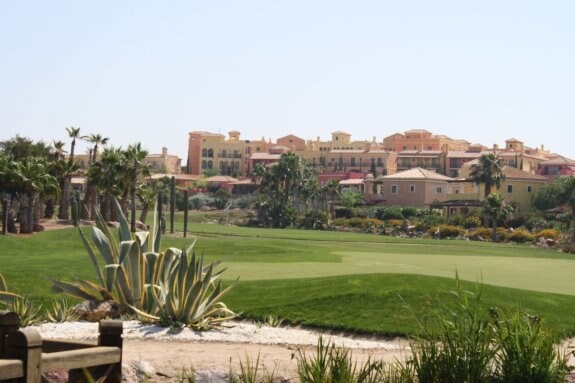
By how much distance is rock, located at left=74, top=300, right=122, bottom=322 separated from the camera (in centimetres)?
1952

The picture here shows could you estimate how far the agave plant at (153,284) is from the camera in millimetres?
18453

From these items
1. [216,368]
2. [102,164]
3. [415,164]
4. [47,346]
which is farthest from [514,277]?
[415,164]

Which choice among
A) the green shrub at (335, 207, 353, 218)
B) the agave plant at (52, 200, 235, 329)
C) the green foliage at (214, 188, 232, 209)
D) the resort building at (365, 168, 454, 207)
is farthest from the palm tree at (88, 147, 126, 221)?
the green foliage at (214, 188, 232, 209)

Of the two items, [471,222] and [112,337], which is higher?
[112,337]

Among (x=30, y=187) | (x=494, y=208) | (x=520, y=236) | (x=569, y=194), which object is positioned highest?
(x=569, y=194)

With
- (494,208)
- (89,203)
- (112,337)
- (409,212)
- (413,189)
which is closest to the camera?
(112,337)

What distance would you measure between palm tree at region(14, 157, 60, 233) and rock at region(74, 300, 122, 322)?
42942 mm

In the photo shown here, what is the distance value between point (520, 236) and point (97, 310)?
69377 mm

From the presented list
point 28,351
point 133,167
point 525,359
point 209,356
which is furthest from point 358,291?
point 133,167

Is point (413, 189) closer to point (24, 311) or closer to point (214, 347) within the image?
point (24, 311)

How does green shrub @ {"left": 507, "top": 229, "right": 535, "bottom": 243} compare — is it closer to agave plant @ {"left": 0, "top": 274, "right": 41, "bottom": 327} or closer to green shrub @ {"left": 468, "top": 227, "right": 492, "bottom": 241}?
green shrub @ {"left": 468, "top": 227, "right": 492, "bottom": 241}

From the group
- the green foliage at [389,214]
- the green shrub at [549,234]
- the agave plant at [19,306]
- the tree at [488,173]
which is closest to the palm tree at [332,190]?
the green foliage at [389,214]

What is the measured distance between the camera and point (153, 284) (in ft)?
63.8

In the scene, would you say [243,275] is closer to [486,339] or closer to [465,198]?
[486,339]
